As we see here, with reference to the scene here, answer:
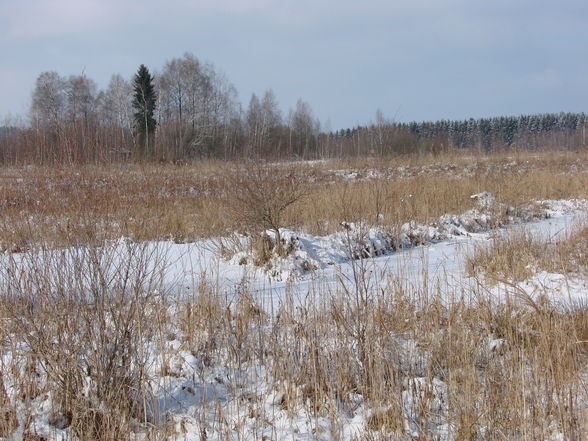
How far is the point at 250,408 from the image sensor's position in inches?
99.0

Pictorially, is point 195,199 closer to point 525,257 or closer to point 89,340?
point 525,257

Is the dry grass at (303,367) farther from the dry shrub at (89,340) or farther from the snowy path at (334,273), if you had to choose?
the snowy path at (334,273)

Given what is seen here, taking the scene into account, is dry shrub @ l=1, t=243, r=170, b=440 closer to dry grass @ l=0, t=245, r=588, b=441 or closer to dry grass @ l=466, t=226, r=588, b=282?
dry grass @ l=0, t=245, r=588, b=441

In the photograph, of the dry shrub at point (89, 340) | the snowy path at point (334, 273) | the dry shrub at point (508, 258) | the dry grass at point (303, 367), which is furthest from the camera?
the dry shrub at point (508, 258)

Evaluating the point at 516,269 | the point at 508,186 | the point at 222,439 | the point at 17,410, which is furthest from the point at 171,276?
the point at 508,186

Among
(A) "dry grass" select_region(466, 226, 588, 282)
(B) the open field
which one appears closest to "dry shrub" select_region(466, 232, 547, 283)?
(A) "dry grass" select_region(466, 226, 588, 282)

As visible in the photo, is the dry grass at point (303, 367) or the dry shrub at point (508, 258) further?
the dry shrub at point (508, 258)

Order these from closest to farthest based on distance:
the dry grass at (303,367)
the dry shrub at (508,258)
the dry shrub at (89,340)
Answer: the dry grass at (303,367)
the dry shrub at (89,340)
the dry shrub at (508,258)

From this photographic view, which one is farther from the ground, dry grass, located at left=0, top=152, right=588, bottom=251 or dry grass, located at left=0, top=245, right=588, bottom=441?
dry grass, located at left=0, top=152, right=588, bottom=251

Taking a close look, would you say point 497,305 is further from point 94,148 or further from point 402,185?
point 402,185

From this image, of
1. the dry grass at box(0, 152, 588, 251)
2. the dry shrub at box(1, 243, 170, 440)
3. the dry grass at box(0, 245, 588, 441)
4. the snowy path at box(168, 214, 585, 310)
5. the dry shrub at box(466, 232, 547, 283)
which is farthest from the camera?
the dry shrub at box(466, 232, 547, 283)

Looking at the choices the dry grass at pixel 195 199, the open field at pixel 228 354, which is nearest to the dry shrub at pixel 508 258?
the open field at pixel 228 354

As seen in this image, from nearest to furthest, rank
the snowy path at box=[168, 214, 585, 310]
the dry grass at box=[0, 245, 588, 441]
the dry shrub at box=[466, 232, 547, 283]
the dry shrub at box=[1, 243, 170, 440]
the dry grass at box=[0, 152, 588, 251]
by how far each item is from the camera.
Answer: the dry grass at box=[0, 245, 588, 441] < the dry shrub at box=[1, 243, 170, 440] < the dry grass at box=[0, 152, 588, 251] < the snowy path at box=[168, 214, 585, 310] < the dry shrub at box=[466, 232, 547, 283]

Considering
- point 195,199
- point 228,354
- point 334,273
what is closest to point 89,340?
point 228,354
